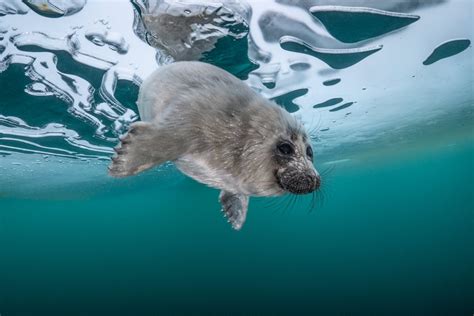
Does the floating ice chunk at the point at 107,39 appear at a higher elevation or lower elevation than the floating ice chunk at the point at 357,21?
lower

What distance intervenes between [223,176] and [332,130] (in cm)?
1468

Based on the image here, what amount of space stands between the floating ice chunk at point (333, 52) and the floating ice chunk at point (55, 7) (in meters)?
3.85

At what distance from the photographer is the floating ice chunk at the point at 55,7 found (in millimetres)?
5023

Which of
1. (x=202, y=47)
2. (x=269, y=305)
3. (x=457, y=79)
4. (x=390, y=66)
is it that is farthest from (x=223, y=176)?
(x=269, y=305)

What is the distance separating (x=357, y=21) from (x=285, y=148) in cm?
521

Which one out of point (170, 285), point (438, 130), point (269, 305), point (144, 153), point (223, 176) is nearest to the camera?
point (144, 153)

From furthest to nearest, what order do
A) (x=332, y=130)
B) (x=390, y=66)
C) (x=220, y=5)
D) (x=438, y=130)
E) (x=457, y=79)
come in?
(x=438, y=130) → (x=332, y=130) → (x=457, y=79) → (x=390, y=66) → (x=220, y=5)

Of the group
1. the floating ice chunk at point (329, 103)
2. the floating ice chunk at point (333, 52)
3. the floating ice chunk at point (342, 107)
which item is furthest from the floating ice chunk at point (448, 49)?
the floating ice chunk at point (342, 107)

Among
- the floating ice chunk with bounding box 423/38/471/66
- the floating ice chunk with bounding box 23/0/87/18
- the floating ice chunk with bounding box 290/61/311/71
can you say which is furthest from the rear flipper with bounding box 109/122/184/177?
the floating ice chunk with bounding box 423/38/471/66

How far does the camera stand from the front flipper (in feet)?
12.8

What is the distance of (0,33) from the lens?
564 cm

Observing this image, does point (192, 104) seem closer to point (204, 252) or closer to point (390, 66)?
point (390, 66)

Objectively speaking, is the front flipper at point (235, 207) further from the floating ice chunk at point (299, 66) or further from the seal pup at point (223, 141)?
the floating ice chunk at point (299, 66)

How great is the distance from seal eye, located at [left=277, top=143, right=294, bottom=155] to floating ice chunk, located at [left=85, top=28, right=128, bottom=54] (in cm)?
459
